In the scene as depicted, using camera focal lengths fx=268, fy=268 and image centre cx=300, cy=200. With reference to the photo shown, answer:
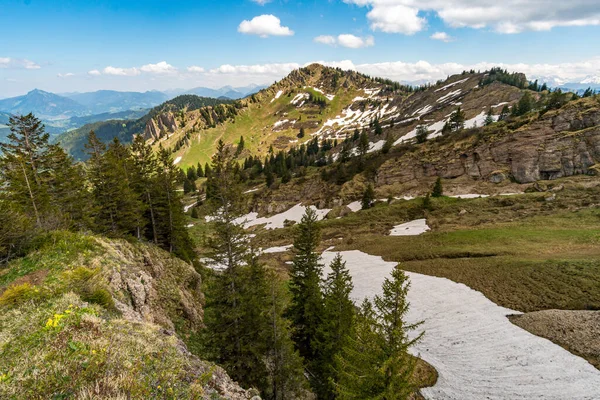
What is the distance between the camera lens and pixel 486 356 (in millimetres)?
17984

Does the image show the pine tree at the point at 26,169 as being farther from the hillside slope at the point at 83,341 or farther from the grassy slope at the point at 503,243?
the grassy slope at the point at 503,243

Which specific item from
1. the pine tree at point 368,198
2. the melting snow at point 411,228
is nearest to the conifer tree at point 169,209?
the melting snow at point 411,228

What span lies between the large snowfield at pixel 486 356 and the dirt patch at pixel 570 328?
0.57 meters

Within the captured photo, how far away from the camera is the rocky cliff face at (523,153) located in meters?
Result: 51.8

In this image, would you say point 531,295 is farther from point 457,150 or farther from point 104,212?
point 457,150

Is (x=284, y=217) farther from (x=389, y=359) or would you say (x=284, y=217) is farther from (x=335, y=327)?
(x=389, y=359)

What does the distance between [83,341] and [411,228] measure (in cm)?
4629

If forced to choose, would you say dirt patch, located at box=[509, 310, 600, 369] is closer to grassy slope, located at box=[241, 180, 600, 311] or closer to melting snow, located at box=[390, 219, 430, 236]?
grassy slope, located at box=[241, 180, 600, 311]

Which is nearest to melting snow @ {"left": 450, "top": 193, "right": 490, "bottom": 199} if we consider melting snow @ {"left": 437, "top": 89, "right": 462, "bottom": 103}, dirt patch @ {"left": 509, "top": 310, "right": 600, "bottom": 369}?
dirt patch @ {"left": 509, "top": 310, "right": 600, "bottom": 369}

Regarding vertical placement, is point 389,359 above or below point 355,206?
above

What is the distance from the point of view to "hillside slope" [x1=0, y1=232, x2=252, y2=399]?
15.4 feet

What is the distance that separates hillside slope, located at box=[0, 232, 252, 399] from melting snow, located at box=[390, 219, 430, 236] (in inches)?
1511

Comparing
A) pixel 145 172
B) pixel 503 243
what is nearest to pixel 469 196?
pixel 503 243

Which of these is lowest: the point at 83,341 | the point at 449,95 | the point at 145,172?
the point at 83,341
